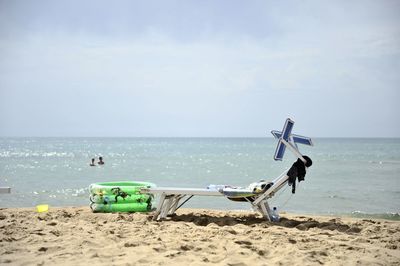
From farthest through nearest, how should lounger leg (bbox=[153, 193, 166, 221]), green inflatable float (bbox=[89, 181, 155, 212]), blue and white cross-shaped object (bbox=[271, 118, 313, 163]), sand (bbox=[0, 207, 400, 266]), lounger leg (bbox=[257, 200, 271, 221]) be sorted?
1. green inflatable float (bbox=[89, 181, 155, 212])
2. lounger leg (bbox=[153, 193, 166, 221])
3. lounger leg (bbox=[257, 200, 271, 221])
4. blue and white cross-shaped object (bbox=[271, 118, 313, 163])
5. sand (bbox=[0, 207, 400, 266])

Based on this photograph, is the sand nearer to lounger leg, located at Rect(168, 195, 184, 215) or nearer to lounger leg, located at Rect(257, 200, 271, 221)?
lounger leg, located at Rect(257, 200, 271, 221)

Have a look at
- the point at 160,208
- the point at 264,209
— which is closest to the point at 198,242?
the point at 264,209

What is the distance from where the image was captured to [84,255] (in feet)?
15.9

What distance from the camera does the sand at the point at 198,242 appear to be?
186 inches

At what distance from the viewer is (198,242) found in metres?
5.46

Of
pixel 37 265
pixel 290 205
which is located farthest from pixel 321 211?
pixel 37 265

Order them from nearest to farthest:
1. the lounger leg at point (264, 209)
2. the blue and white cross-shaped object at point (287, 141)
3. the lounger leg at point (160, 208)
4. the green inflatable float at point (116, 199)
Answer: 1. the blue and white cross-shaped object at point (287, 141)
2. the lounger leg at point (264, 209)
3. the lounger leg at point (160, 208)
4. the green inflatable float at point (116, 199)

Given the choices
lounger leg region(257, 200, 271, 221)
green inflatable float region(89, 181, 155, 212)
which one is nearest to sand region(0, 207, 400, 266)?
lounger leg region(257, 200, 271, 221)

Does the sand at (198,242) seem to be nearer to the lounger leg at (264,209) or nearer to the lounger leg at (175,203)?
the lounger leg at (264,209)

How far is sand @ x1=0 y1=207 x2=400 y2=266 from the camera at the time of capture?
4.73m

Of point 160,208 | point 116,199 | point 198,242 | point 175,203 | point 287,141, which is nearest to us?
point 198,242

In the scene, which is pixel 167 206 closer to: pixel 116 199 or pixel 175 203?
pixel 175 203

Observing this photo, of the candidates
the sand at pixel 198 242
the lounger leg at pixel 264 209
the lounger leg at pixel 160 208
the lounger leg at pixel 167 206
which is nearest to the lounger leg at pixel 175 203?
the lounger leg at pixel 167 206

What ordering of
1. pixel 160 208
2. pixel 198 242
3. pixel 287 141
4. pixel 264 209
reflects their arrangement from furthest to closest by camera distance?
pixel 160 208, pixel 264 209, pixel 287 141, pixel 198 242
